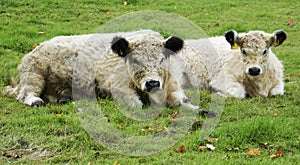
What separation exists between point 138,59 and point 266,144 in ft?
8.22

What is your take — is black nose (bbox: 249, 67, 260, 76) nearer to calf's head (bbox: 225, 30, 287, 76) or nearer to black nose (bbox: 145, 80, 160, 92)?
calf's head (bbox: 225, 30, 287, 76)

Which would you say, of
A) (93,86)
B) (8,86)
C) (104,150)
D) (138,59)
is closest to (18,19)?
(8,86)

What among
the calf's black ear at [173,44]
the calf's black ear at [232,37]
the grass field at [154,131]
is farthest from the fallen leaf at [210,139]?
the calf's black ear at [232,37]

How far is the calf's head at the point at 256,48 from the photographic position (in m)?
9.98

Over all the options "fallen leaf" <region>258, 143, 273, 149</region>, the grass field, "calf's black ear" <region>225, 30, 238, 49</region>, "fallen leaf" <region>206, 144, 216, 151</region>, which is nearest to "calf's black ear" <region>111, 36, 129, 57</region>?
the grass field

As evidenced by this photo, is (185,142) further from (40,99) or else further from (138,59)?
(40,99)

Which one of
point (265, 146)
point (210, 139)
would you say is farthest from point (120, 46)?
point (265, 146)

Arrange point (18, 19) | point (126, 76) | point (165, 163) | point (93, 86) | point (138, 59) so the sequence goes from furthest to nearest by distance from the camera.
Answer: point (18, 19) < point (93, 86) < point (126, 76) < point (138, 59) < point (165, 163)

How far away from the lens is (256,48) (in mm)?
10000

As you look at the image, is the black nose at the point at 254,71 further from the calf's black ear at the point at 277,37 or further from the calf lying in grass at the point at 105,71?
the calf lying in grass at the point at 105,71

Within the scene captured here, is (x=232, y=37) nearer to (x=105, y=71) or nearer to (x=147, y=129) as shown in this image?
(x=105, y=71)

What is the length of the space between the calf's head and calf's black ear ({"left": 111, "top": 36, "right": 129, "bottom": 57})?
8.78ft

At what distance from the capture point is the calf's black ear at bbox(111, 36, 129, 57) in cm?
859

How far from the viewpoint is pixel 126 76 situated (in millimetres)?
9031
